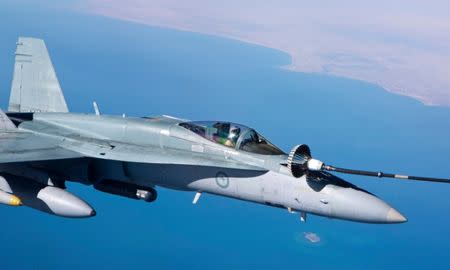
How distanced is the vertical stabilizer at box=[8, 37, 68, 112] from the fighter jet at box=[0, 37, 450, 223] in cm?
194

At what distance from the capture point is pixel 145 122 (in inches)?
356

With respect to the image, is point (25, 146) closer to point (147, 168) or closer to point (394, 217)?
point (147, 168)

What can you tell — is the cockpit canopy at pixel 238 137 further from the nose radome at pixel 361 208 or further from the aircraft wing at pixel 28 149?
the aircraft wing at pixel 28 149

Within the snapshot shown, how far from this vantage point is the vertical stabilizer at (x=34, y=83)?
41.0 feet

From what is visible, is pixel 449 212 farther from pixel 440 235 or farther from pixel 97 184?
pixel 97 184

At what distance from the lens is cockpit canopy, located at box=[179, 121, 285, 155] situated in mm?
7660

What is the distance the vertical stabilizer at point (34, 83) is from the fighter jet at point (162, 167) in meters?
1.94

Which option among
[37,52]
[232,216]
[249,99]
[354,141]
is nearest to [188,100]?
[249,99]

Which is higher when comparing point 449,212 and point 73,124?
point 73,124

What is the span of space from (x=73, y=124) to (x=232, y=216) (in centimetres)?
2608

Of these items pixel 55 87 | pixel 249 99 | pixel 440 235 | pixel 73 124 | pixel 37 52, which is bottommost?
pixel 440 235

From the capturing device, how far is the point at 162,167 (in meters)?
8.48

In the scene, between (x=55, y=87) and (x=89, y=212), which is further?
(x=55, y=87)

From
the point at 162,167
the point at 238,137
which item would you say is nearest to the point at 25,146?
the point at 162,167
